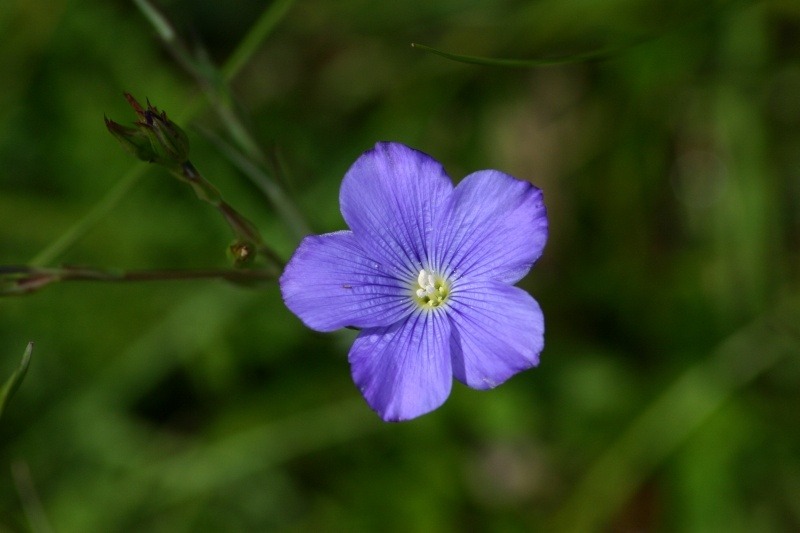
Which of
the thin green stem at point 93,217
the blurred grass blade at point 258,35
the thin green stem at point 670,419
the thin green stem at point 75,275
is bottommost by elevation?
the thin green stem at point 670,419

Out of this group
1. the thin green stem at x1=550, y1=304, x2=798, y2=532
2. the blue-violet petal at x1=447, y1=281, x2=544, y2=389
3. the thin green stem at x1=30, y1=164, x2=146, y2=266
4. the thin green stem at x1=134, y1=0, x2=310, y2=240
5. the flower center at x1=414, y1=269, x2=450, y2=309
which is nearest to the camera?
the blue-violet petal at x1=447, y1=281, x2=544, y2=389

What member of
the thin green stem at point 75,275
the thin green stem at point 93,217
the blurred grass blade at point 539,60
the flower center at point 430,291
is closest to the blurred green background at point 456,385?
the thin green stem at point 93,217

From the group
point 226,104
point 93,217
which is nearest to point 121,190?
point 93,217

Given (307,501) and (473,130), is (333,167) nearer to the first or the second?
(473,130)

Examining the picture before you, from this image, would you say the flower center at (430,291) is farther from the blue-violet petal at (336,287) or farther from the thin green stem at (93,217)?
the thin green stem at (93,217)

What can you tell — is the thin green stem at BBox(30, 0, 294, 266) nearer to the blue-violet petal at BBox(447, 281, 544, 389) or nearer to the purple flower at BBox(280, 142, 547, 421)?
the purple flower at BBox(280, 142, 547, 421)

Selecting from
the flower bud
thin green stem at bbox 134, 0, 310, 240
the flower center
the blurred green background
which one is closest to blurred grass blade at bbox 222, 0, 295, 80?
thin green stem at bbox 134, 0, 310, 240

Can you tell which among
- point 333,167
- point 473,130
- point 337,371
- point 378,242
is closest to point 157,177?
point 333,167
